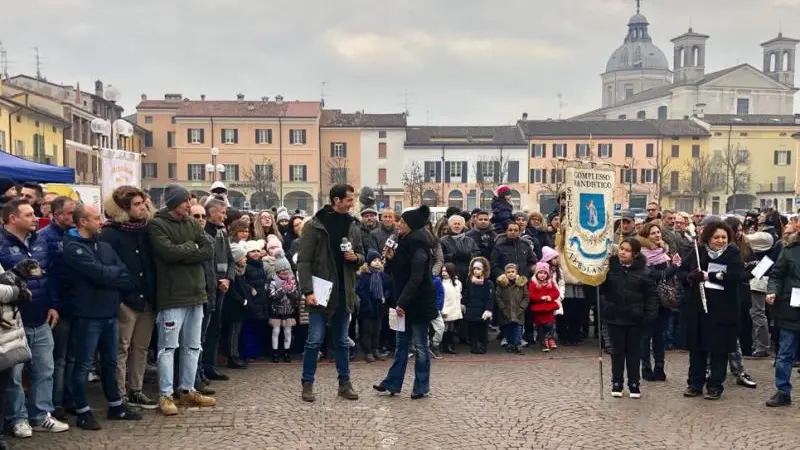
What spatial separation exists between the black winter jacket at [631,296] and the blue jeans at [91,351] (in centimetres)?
505

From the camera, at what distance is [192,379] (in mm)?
7344

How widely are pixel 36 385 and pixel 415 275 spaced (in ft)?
11.7

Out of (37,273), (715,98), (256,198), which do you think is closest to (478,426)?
(37,273)

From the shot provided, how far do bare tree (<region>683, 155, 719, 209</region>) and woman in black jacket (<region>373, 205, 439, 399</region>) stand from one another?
75.3 m

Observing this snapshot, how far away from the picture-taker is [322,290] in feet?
24.4

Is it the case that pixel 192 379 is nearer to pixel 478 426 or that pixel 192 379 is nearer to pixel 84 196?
pixel 478 426

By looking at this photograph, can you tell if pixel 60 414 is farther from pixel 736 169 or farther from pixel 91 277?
pixel 736 169

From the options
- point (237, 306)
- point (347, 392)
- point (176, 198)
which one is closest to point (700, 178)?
point (237, 306)

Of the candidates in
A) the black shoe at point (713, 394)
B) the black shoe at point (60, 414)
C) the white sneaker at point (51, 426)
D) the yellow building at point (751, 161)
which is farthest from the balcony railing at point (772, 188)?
the white sneaker at point (51, 426)

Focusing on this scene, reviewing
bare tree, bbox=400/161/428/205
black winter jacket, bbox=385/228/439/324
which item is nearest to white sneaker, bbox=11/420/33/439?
black winter jacket, bbox=385/228/439/324

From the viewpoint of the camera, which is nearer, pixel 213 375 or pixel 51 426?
pixel 51 426

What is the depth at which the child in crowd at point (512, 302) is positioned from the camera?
10.8m

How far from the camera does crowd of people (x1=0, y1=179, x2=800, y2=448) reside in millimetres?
6461

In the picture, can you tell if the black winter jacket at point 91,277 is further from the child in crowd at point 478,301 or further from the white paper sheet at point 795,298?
the white paper sheet at point 795,298
